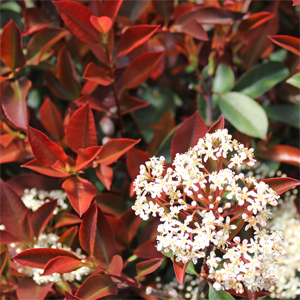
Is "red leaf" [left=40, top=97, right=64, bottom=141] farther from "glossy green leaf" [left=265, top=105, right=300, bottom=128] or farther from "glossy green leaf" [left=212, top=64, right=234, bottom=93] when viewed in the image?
"glossy green leaf" [left=265, top=105, right=300, bottom=128]

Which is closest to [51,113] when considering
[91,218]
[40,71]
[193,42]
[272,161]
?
[40,71]

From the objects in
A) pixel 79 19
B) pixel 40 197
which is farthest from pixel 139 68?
pixel 40 197

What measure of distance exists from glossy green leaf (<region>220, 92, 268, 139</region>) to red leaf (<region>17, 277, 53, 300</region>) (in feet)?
2.19

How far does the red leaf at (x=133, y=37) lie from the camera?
3.10ft

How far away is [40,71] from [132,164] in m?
0.59

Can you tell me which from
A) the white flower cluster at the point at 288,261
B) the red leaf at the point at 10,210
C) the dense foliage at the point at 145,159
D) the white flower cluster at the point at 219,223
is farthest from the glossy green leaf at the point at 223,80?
the red leaf at the point at 10,210

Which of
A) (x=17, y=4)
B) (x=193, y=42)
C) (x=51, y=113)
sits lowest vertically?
(x=51, y=113)

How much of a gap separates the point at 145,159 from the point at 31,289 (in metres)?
0.44

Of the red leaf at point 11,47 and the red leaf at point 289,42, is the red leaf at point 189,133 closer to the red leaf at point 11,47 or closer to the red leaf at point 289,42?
the red leaf at point 289,42

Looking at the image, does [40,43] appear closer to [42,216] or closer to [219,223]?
[42,216]

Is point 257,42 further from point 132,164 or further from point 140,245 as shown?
point 140,245

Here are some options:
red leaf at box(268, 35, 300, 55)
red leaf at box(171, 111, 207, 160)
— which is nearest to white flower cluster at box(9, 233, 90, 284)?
red leaf at box(171, 111, 207, 160)

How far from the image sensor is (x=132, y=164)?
3.12ft

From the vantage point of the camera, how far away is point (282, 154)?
1.08m
